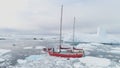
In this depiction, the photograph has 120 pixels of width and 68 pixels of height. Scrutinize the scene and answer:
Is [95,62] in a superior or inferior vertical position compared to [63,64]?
inferior

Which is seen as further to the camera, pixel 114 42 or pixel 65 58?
pixel 114 42

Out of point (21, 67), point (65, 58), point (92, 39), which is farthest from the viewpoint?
point (92, 39)

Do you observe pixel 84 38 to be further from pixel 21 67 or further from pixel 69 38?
pixel 21 67

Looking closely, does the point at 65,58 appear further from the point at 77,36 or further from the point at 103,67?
the point at 77,36

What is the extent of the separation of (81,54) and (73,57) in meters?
1.18

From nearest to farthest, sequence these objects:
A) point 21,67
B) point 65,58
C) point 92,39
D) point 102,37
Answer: point 21,67, point 65,58, point 102,37, point 92,39

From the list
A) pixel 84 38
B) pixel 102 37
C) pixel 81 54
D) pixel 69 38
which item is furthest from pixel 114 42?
pixel 81 54

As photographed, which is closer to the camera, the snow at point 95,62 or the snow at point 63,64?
the snow at point 63,64

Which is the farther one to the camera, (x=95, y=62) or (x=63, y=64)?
(x=95, y=62)

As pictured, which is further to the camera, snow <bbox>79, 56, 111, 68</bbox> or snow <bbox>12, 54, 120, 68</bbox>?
snow <bbox>79, 56, 111, 68</bbox>

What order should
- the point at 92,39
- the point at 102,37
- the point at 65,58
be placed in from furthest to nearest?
the point at 92,39 → the point at 102,37 → the point at 65,58

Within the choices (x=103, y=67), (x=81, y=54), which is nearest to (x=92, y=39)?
(x=81, y=54)

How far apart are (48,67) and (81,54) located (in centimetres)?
762

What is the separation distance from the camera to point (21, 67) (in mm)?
14844
